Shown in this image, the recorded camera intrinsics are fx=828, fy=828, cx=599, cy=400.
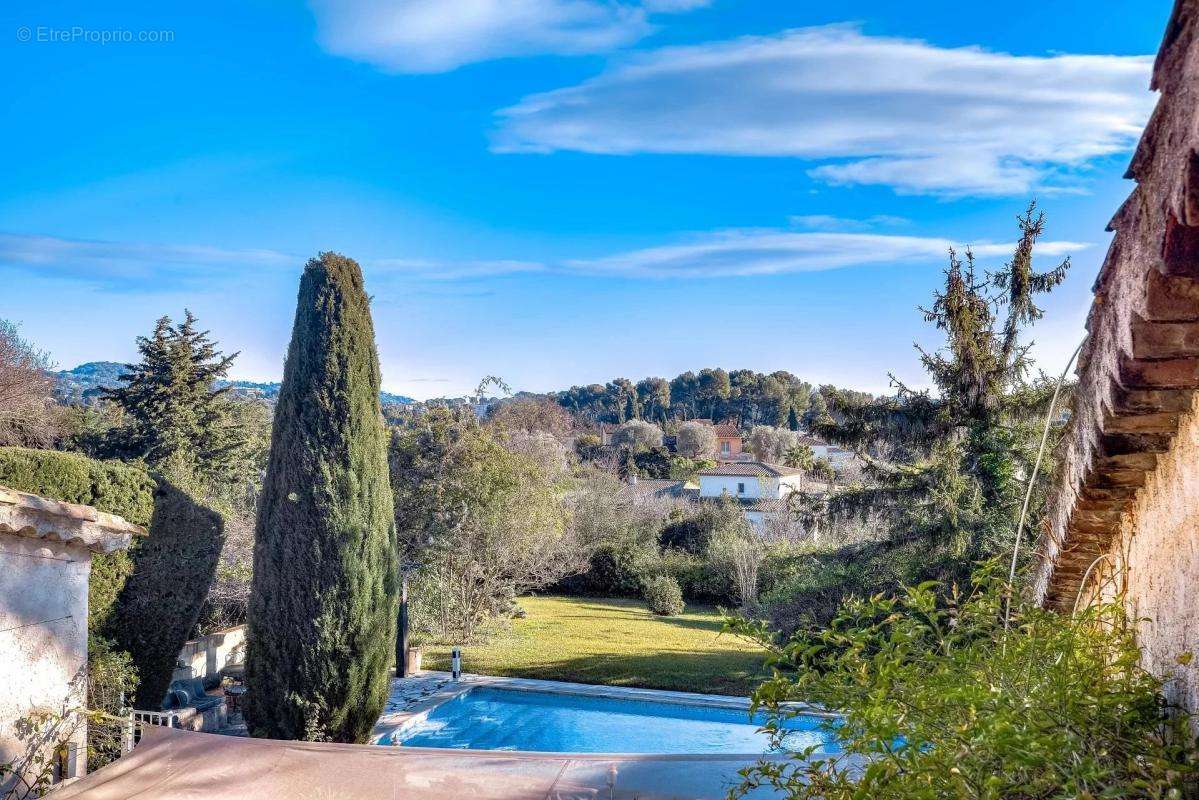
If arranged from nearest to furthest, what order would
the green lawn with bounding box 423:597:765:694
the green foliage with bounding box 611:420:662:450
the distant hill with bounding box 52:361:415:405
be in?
the green lawn with bounding box 423:597:765:694
the distant hill with bounding box 52:361:415:405
the green foliage with bounding box 611:420:662:450

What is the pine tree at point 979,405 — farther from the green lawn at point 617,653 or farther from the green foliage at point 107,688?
the green foliage at point 107,688

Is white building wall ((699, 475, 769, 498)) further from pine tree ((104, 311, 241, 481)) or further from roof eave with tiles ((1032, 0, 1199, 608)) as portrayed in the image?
roof eave with tiles ((1032, 0, 1199, 608))

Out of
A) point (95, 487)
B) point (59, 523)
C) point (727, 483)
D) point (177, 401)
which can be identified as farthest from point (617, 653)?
point (727, 483)

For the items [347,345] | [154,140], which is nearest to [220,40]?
[154,140]

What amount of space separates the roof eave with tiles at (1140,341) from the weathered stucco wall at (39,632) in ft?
20.0

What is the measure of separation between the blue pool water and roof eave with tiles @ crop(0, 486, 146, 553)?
539 centimetres

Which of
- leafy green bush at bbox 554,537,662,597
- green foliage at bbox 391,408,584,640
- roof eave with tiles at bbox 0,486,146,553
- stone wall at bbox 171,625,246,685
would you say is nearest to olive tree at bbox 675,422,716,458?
leafy green bush at bbox 554,537,662,597

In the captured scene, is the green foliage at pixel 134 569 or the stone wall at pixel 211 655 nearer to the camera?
the green foliage at pixel 134 569

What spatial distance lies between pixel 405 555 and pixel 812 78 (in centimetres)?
→ 1070

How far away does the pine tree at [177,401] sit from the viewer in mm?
20797

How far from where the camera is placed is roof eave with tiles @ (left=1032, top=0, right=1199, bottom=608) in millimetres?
1256

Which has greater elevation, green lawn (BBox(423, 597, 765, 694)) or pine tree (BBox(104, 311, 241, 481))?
pine tree (BBox(104, 311, 241, 481))

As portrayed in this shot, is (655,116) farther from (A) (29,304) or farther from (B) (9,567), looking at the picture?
(A) (29,304)

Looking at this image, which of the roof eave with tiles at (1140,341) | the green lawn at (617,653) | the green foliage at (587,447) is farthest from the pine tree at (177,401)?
the green foliage at (587,447)
